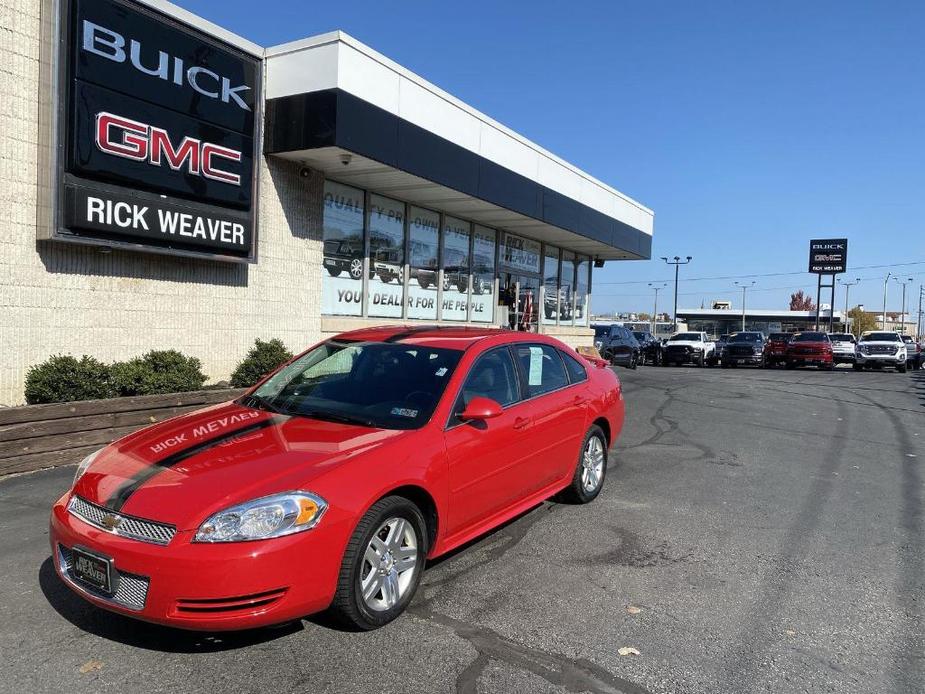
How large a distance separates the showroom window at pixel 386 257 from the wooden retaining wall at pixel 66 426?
5.73 meters

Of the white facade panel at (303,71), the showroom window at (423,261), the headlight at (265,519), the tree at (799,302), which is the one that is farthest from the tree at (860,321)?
the headlight at (265,519)

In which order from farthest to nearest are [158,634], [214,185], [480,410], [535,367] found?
1. [214,185]
2. [535,367]
3. [480,410]
4. [158,634]

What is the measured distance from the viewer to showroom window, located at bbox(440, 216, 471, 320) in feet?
49.6

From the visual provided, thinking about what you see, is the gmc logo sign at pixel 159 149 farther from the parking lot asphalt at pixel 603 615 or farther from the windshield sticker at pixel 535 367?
the windshield sticker at pixel 535 367

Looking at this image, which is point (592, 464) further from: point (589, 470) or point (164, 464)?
point (164, 464)

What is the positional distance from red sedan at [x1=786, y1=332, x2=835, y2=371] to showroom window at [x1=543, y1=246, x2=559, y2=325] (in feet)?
48.2

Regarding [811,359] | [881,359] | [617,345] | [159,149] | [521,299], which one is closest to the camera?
[159,149]

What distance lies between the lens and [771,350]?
31562 mm

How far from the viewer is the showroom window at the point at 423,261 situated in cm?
1392

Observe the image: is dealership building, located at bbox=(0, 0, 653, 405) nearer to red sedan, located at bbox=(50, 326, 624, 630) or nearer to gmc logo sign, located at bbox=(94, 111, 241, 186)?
gmc logo sign, located at bbox=(94, 111, 241, 186)

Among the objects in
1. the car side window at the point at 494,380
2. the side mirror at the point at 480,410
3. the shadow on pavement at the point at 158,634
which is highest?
the car side window at the point at 494,380

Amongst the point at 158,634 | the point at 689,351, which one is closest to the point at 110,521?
the point at 158,634

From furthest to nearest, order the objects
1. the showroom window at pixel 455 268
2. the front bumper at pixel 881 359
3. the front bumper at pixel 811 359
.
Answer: the front bumper at pixel 811 359 → the front bumper at pixel 881 359 → the showroom window at pixel 455 268

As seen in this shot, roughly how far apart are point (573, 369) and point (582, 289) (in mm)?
16525
